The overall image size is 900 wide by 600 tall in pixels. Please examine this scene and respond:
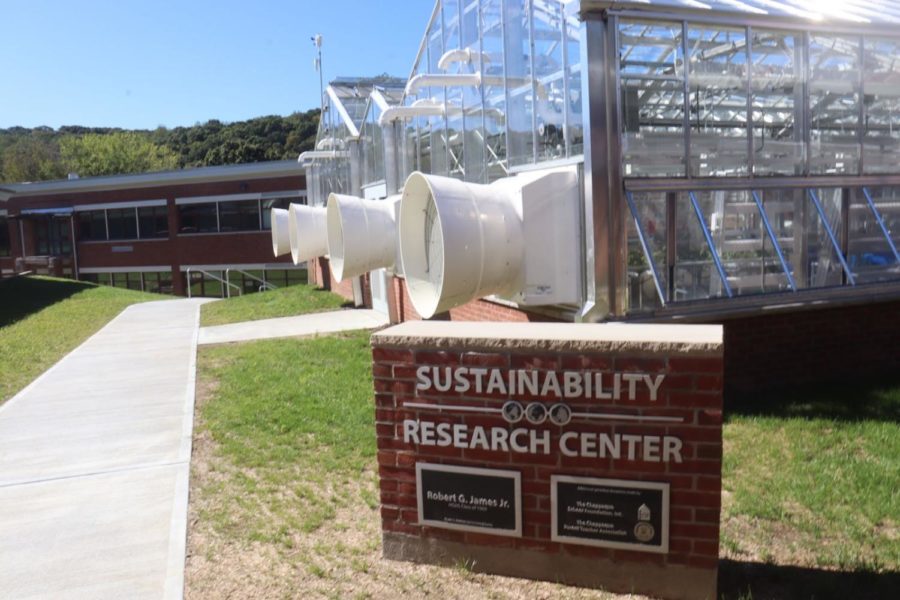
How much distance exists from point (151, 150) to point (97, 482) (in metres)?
67.4

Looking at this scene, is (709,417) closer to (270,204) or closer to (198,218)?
(270,204)

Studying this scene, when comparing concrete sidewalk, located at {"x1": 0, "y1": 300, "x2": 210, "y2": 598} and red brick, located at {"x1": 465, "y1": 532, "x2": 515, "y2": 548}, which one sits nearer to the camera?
red brick, located at {"x1": 465, "y1": 532, "x2": 515, "y2": 548}

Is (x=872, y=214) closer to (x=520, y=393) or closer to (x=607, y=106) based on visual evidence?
(x=607, y=106)

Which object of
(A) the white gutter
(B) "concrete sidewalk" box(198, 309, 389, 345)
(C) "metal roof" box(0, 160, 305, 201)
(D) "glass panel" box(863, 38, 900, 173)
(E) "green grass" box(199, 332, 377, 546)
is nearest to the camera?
(E) "green grass" box(199, 332, 377, 546)

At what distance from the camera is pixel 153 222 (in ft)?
113

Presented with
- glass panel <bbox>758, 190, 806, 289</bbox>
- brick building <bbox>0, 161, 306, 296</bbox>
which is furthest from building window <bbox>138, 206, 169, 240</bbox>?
glass panel <bbox>758, 190, 806, 289</bbox>

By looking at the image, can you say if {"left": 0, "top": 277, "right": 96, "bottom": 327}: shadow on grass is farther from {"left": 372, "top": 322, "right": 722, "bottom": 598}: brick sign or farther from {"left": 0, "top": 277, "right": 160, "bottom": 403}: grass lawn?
{"left": 372, "top": 322, "right": 722, "bottom": 598}: brick sign

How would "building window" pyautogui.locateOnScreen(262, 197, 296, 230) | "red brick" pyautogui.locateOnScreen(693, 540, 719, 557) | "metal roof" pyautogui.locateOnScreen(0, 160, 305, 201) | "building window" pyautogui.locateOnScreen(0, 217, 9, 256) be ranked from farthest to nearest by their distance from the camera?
"building window" pyautogui.locateOnScreen(0, 217, 9, 256) < "building window" pyautogui.locateOnScreen(262, 197, 296, 230) < "metal roof" pyautogui.locateOnScreen(0, 160, 305, 201) < "red brick" pyautogui.locateOnScreen(693, 540, 719, 557)

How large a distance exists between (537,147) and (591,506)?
5021 millimetres

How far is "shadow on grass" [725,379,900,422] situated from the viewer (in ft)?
23.1

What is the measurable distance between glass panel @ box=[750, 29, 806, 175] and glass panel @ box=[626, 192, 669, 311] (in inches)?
50.9

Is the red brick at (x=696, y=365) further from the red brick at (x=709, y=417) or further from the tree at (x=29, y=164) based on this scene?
the tree at (x=29, y=164)

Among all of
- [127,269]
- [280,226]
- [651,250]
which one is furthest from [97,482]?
[127,269]

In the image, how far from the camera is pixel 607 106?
723 centimetres
